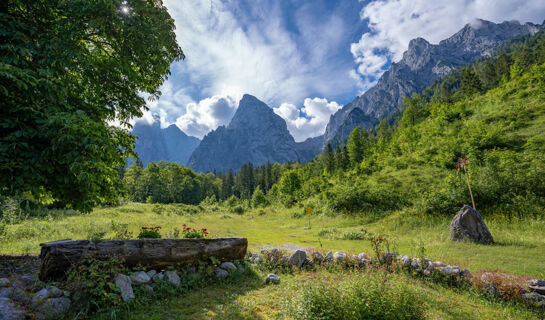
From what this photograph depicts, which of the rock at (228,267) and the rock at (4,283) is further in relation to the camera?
the rock at (228,267)

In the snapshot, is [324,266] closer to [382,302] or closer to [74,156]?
[382,302]

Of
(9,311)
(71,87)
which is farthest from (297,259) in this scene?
(71,87)

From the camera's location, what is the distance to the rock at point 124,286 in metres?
4.97

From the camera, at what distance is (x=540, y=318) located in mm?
5324

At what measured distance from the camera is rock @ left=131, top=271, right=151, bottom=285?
5582mm

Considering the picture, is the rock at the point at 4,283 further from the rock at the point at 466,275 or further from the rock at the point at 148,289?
the rock at the point at 466,275

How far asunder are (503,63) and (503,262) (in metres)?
94.6

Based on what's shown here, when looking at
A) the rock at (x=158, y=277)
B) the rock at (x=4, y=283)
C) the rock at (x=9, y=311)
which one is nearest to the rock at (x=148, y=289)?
the rock at (x=158, y=277)

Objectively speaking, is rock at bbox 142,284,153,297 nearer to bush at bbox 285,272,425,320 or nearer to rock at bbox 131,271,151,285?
rock at bbox 131,271,151,285

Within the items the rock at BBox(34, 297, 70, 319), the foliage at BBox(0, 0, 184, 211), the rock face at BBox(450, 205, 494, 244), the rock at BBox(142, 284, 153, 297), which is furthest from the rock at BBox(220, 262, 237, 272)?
the rock face at BBox(450, 205, 494, 244)

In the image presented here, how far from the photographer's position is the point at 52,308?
3.91 meters

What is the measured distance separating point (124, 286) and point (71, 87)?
5.82 meters

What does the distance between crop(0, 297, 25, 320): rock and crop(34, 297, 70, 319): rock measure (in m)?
0.25

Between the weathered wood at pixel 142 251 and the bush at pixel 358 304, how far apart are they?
12.0 ft
